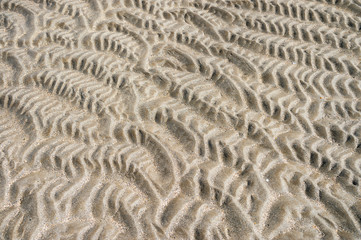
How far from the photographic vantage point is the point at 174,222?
3875 millimetres

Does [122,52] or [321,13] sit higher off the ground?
[321,13]

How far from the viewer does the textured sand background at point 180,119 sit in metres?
3.92

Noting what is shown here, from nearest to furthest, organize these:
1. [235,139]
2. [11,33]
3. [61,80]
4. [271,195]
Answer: [271,195], [235,139], [61,80], [11,33]

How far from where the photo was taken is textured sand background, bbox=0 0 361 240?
3924 millimetres

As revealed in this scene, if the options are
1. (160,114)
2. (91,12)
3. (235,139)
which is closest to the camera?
(235,139)

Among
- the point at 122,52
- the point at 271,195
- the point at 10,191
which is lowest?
the point at 10,191

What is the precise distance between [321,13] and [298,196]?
4111mm

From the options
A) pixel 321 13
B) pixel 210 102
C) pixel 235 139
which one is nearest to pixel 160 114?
pixel 210 102

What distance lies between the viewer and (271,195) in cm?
411

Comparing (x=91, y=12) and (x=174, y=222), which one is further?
(x=91, y=12)

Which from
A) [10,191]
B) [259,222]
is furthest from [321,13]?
[10,191]

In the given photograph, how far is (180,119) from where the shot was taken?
195 inches

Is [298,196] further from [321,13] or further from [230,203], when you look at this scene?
[321,13]

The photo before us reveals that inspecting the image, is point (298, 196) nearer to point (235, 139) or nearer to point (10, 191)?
point (235, 139)
